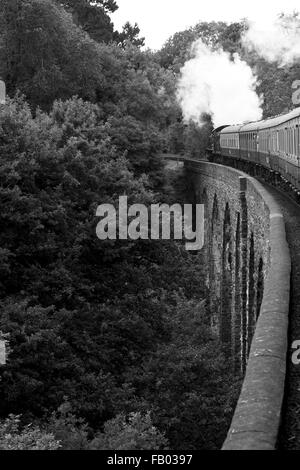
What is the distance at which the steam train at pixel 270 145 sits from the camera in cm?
1888

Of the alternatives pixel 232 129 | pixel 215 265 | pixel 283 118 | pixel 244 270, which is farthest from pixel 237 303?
pixel 232 129

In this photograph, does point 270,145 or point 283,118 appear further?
point 270,145

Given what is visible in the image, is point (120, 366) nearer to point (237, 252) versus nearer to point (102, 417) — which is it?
point (102, 417)

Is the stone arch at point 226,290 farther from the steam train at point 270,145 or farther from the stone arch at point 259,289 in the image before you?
the stone arch at point 259,289

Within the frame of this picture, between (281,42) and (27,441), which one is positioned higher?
(281,42)

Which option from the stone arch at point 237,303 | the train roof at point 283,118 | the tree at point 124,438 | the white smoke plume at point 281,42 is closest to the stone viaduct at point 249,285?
the stone arch at point 237,303

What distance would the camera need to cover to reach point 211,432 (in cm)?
1670

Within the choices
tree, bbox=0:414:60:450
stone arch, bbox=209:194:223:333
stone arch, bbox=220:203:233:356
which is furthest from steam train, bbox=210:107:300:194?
tree, bbox=0:414:60:450

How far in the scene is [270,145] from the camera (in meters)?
26.4

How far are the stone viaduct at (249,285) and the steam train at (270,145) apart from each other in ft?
3.98

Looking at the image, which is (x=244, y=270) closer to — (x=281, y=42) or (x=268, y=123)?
(x=268, y=123)

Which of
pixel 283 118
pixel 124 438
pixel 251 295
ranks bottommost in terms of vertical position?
pixel 124 438

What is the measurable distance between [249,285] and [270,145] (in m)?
7.51
